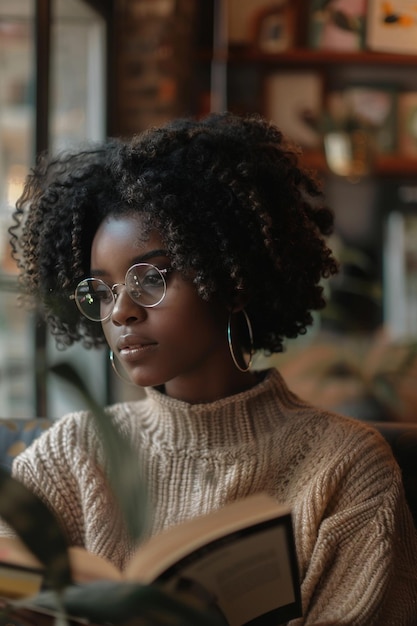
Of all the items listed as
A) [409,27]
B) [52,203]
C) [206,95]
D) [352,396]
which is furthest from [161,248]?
[206,95]

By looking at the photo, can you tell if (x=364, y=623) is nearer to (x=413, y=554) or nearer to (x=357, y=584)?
(x=357, y=584)

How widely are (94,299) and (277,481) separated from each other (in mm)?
337

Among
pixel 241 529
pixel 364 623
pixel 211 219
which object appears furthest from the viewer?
pixel 211 219

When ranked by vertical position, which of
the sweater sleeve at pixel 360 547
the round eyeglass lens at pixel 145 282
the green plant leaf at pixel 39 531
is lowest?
the sweater sleeve at pixel 360 547

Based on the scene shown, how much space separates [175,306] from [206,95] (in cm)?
330

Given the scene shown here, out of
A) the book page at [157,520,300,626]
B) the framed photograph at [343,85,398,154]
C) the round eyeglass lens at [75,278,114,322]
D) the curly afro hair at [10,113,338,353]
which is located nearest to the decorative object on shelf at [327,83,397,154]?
the framed photograph at [343,85,398,154]

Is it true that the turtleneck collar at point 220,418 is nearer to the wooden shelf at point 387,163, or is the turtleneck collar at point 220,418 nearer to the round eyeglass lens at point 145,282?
the round eyeglass lens at point 145,282

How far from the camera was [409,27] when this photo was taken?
2.50 meters

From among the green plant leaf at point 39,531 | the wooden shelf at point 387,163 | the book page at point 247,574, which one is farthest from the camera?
the wooden shelf at point 387,163

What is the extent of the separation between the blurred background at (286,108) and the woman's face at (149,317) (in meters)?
0.41

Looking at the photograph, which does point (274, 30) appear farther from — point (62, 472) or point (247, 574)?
point (247, 574)

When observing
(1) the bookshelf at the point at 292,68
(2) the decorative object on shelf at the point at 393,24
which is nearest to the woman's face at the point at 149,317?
(2) the decorative object on shelf at the point at 393,24

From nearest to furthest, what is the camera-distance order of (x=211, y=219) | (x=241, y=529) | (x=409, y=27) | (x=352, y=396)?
(x=241, y=529) → (x=211, y=219) → (x=409, y=27) → (x=352, y=396)

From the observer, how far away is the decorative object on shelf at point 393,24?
2338 mm
